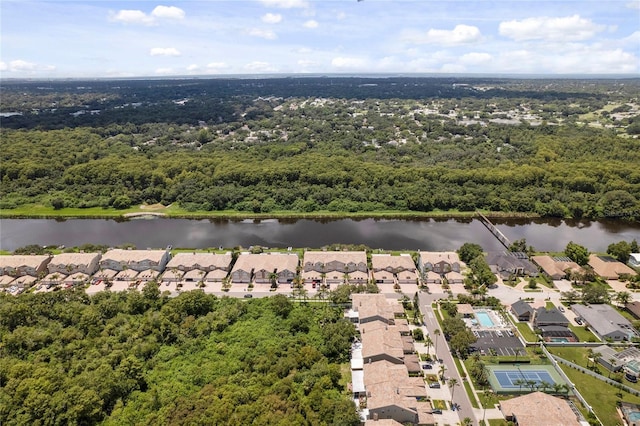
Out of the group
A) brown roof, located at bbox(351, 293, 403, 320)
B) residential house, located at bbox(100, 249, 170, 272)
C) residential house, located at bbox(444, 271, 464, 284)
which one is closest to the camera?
brown roof, located at bbox(351, 293, 403, 320)

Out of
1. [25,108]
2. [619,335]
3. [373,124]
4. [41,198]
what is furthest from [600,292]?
[25,108]

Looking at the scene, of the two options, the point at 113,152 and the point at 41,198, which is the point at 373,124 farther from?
the point at 41,198

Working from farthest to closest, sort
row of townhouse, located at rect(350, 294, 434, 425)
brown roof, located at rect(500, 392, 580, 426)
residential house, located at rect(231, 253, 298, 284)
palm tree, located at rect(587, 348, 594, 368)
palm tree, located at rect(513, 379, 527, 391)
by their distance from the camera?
residential house, located at rect(231, 253, 298, 284) < palm tree, located at rect(587, 348, 594, 368) < palm tree, located at rect(513, 379, 527, 391) < row of townhouse, located at rect(350, 294, 434, 425) < brown roof, located at rect(500, 392, 580, 426)

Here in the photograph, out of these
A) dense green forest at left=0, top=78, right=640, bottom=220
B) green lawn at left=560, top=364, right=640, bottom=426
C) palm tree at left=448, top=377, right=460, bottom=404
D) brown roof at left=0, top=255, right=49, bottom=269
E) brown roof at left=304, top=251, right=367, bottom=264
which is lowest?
green lawn at left=560, top=364, right=640, bottom=426

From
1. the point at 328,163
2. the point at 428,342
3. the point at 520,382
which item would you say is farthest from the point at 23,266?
the point at 520,382

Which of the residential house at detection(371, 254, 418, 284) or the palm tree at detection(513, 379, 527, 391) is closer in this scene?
the palm tree at detection(513, 379, 527, 391)

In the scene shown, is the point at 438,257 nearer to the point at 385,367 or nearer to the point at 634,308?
the point at 634,308

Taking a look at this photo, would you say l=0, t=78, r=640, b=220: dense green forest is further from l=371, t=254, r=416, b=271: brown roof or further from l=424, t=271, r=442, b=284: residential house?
l=424, t=271, r=442, b=284: residential house

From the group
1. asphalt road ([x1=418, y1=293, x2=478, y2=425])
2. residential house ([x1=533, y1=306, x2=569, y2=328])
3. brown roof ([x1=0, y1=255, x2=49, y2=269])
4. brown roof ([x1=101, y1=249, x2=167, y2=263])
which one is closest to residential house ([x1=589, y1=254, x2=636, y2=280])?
residential house ([x1=533, y1=306, x2=569, y2=328])
